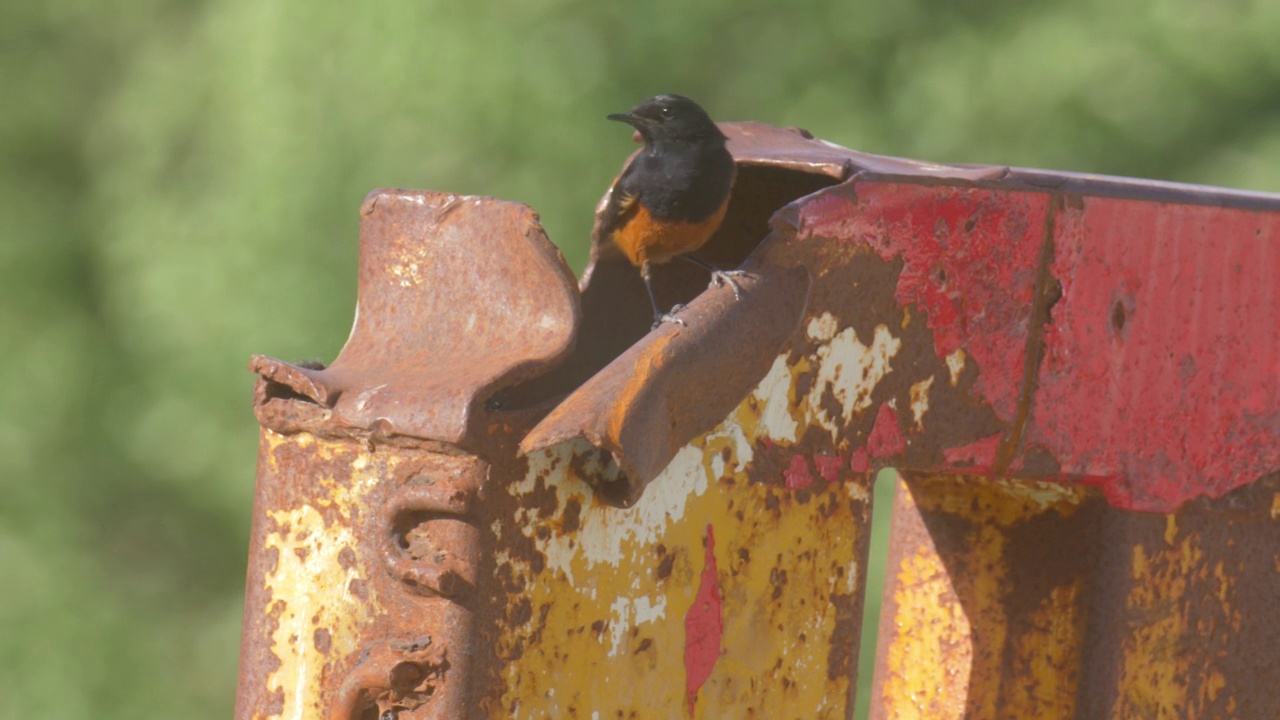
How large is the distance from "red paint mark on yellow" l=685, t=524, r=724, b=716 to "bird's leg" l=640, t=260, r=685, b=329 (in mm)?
220

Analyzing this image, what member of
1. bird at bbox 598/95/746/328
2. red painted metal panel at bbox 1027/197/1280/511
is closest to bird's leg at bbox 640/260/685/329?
bird at bbox 598/95/746/328

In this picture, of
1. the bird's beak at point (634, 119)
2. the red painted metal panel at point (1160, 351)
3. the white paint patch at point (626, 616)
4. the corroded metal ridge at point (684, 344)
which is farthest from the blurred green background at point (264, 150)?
the white paint patch at point (626, 616)

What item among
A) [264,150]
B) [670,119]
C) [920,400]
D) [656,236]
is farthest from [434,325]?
[264,150]

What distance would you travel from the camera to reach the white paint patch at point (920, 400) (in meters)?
1.84

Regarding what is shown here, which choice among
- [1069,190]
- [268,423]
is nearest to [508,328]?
[268,423]

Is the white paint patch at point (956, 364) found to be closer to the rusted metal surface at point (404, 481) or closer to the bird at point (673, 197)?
the bird at point (673, 197)

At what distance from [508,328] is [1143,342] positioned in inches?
33.6

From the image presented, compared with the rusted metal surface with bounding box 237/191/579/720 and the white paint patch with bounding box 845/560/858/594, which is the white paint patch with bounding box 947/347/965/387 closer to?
the white paint patch with bounding box 845/560/858/594

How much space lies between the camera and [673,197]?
2.31m

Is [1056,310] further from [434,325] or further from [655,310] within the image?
[434,325]

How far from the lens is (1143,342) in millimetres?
1973

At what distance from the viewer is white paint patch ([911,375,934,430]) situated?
1.84 meters

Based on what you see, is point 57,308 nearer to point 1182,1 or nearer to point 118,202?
point 118,202

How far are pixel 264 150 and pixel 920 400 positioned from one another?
19.2ft
